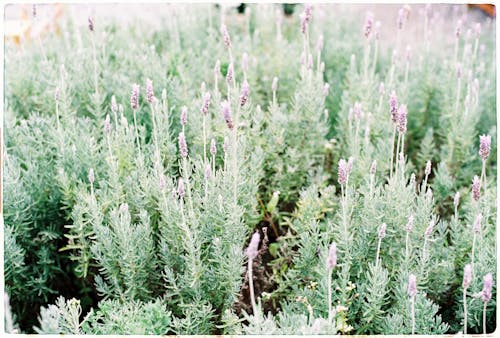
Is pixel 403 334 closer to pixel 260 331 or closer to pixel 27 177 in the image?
pixel 260 331

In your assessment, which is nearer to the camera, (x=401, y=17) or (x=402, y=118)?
(x=402, y=118)

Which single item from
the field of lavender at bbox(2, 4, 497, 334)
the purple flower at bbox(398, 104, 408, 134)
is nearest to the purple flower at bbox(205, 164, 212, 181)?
the field of lavender at bbox(2, 4, 497, 334)

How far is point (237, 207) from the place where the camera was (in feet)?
7.66

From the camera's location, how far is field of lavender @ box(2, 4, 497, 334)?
2.27 m

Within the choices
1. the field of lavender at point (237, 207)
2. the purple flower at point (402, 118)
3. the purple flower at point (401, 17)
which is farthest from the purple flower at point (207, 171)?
the purple flower at point (401, 17)

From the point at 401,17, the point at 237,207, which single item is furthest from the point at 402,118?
the point at 401,17

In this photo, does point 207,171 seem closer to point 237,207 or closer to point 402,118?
point 237,207

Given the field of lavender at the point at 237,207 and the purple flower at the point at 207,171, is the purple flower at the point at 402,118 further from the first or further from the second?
the purple flower at the point at 207,171

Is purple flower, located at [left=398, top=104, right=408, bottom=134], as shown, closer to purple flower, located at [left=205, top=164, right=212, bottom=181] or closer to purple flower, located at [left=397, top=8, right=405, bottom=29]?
purple flower, located at [left=205, top=164, right=212, bottom=181]

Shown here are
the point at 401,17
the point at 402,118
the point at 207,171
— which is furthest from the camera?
the point at 401,17

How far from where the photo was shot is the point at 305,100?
3.02m

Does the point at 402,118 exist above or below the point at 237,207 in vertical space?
above

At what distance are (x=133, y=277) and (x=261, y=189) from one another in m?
0.87

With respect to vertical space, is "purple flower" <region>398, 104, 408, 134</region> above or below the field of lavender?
above
